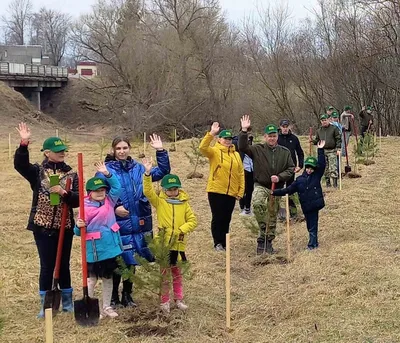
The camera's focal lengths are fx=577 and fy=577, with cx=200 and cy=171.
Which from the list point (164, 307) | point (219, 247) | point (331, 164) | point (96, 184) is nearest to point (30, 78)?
point (331, 164)

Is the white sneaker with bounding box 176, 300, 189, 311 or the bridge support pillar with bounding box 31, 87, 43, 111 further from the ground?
the bridge support pillar with bounding box 31, 87, 43, 111

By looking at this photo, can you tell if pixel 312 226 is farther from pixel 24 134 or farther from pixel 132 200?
pixel 24 134

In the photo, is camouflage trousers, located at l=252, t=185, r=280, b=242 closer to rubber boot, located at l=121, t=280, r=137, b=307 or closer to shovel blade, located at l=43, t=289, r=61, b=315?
rubber boot, located at l=121, t=280, r=137, b=307

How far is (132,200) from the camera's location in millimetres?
5398

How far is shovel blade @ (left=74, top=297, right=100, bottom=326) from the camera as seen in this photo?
5094mm

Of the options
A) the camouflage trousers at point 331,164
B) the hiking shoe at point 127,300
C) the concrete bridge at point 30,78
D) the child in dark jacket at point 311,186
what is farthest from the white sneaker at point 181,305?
the concrete bridge at point 30,78

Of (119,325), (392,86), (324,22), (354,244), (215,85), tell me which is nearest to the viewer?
(119,325)

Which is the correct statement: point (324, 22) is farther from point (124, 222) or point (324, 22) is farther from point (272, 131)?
point (124, 222)

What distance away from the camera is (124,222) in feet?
17.6

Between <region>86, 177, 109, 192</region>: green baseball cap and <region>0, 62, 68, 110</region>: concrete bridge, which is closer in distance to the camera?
<region>86, 177, 109, 192</region>: green baseball cap

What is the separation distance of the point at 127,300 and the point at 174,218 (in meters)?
0.93

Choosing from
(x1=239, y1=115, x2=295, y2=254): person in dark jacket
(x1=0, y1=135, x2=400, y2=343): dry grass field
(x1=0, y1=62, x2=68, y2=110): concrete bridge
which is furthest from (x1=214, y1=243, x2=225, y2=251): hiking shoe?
(x1=0, y1=62, x2=68, y2=110): concrete bridge

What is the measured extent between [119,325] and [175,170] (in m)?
11.5

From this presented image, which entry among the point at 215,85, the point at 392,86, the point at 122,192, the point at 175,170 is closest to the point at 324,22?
the point at 392,86
